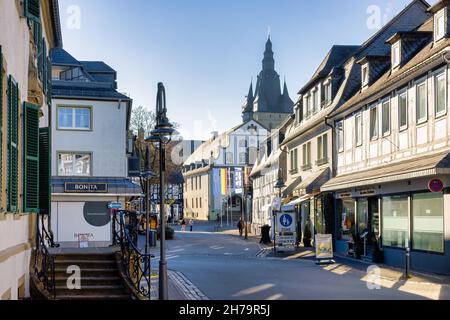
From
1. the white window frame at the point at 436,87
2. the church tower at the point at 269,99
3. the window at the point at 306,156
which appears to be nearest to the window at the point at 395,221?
the white window frame at the point at 436,87

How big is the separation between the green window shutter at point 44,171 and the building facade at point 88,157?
24.6 m

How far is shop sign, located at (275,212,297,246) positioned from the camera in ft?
107

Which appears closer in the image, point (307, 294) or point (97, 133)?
point (307, 294)

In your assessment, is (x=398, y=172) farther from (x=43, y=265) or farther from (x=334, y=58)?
(x=334, y=58)

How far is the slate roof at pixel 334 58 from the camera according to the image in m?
37.5

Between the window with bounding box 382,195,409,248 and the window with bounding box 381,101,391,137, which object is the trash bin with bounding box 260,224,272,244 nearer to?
the window with bounding box 382,195,409,248

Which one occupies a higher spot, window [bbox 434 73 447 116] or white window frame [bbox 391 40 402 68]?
white window frame [bbox 391 40 402 68]

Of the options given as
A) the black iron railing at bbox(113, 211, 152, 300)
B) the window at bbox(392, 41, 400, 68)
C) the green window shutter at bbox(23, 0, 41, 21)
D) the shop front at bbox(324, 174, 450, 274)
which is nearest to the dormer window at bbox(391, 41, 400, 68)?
the window at bbox(392, 41, 400, 68)

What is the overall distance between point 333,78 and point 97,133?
13385 mm

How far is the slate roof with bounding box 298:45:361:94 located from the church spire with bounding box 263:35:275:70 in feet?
320
